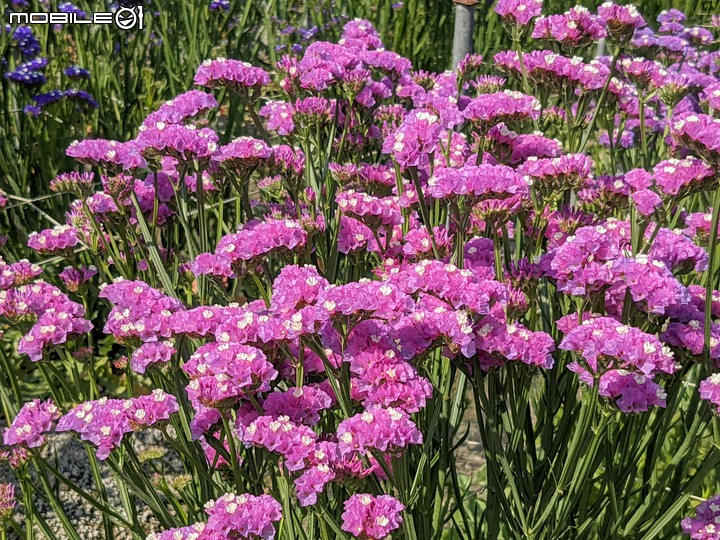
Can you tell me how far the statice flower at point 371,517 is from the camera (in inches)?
56.8

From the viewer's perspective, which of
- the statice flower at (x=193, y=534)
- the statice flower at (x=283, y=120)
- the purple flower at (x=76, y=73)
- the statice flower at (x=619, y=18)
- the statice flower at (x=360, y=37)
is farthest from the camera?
the purple flower at (x=76, y=73)

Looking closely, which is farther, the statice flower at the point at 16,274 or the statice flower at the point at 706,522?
the statice flower at the point at 16,274

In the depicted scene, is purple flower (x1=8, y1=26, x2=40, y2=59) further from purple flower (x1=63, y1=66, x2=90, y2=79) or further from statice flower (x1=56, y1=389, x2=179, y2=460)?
statice flower (x1=56, y1=389, x2=179, y2=460)

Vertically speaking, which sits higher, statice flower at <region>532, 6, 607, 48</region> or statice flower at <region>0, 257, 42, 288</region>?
statice flower at <region>532, 6, 607, 48</region>

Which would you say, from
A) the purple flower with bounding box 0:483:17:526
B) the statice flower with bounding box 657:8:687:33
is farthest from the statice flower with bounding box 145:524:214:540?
the statice flower with bounding box 657:8:687:33

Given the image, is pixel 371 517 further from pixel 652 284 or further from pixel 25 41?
pixel 25 41

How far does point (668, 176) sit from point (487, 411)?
25.5 inches

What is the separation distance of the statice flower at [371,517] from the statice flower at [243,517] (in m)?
0.13

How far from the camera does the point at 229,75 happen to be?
235cm

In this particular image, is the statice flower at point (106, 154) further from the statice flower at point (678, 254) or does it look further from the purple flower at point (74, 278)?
the statice flower at point (678, 254)

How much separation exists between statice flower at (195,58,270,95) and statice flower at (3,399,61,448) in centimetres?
104

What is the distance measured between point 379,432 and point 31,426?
2.63ft

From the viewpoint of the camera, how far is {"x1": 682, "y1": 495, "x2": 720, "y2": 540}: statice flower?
1885 mm

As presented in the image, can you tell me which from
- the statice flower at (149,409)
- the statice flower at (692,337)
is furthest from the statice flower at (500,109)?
the statice flower at (149,409)
